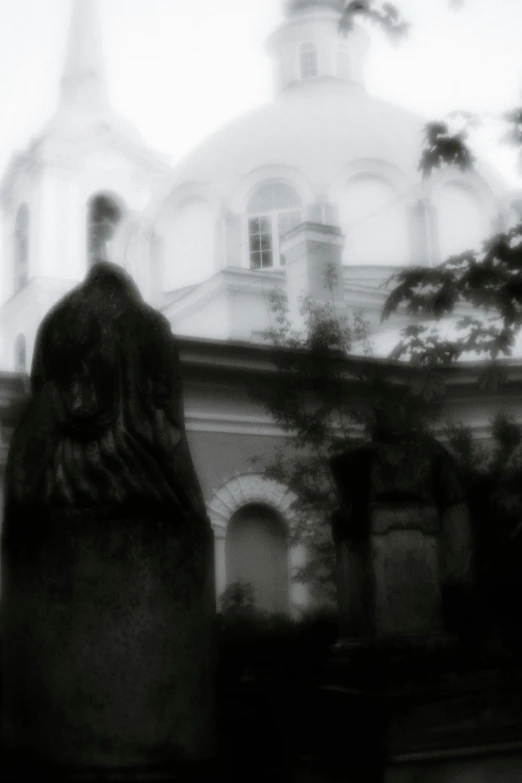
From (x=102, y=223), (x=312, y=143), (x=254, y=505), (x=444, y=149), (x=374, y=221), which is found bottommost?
(x=102, y=223)

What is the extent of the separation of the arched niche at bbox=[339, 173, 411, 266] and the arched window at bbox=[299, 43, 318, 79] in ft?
23.6

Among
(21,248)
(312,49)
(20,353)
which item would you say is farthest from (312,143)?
(20,353)

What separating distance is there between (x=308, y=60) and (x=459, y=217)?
818cm

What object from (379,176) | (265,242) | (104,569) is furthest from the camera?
(265,242)

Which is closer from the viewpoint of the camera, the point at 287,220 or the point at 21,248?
the point at 287,220

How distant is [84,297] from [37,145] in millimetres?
29218

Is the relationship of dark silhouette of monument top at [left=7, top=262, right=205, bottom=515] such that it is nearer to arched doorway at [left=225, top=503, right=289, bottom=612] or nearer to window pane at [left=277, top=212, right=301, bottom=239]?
arched doorway at [left=225, top=503, right=289, bottom=612]

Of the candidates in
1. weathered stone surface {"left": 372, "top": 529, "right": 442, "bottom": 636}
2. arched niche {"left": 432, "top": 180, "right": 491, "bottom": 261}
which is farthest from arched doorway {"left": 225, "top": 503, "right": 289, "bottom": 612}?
weathered stone surface {"left": 372, "top": 529, "right": 442, "bottom": 636}

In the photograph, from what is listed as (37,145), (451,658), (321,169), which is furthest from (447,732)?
(37,145)

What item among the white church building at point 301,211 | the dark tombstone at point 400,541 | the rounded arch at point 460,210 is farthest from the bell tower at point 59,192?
the dark tombstone at point 400,541

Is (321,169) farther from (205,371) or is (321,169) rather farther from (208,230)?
(205,371)

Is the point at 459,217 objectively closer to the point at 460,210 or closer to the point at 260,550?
the point at 460,210

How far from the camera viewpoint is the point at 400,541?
6773mm

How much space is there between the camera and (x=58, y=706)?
425 centimetres
